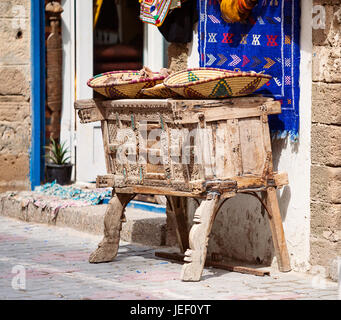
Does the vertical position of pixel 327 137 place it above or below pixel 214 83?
below

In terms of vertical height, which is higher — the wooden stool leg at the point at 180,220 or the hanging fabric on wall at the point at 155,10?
the hanging fabric on wall at the point at 155,10

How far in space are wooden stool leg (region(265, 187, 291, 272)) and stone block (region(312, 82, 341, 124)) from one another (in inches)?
25.0

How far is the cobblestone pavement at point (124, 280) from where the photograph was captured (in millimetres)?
5898

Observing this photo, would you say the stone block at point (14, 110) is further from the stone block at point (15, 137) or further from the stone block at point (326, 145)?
the stone block at point (326, 145)

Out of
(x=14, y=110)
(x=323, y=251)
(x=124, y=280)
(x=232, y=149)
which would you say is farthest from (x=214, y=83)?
(x=14, y=110)

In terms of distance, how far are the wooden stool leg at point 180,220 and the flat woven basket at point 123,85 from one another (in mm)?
926

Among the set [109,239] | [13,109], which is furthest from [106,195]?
[109,239]

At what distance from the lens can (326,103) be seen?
248 inches

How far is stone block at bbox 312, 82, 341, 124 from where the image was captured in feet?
20.5

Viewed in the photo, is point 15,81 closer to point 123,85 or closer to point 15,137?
point 15,137

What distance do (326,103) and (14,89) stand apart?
4400 millimetres

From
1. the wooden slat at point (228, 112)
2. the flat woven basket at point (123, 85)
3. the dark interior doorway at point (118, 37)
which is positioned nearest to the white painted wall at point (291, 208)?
the wooden slat at point (228, 112)

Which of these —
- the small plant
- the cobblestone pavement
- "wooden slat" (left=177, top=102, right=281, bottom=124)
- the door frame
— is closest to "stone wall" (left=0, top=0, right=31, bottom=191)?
the small plant
